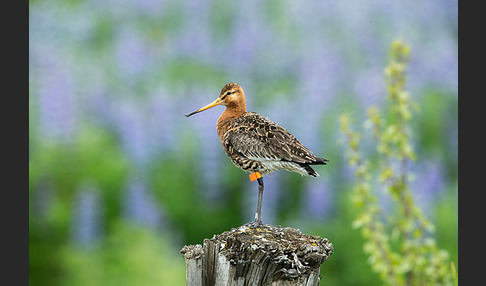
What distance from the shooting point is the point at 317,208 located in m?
5.56

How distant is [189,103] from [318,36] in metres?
1.73

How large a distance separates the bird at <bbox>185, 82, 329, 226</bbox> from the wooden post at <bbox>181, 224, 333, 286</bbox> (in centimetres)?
36

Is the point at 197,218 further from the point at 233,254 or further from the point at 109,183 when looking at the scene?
the point at 233,254

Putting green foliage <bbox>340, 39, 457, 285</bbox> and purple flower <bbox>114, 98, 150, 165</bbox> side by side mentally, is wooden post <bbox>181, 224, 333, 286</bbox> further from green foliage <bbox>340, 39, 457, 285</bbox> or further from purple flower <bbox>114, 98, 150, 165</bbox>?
purple flower <bbox>114, 98, 150, 165</bbox>

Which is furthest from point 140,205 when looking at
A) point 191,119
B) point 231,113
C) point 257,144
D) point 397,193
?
point 397,193

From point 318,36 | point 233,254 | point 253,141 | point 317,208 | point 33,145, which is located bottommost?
point 233,254

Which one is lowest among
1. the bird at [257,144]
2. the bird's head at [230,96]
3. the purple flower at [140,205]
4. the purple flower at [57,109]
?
the bird at [257,144]

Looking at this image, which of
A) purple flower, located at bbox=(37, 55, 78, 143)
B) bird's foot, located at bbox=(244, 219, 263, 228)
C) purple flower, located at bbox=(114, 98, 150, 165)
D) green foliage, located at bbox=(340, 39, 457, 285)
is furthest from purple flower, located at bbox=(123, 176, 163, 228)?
green foliage, located at bbox=(340, 39, 457, 285)

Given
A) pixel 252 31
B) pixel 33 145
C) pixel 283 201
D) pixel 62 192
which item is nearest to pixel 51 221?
pixel 62 192

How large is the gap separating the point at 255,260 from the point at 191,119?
3.55 m

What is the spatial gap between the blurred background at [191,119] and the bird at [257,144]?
1.51 m

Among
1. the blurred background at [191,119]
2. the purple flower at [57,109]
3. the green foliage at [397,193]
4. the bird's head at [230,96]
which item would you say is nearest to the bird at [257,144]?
the bird's head at [230,96]

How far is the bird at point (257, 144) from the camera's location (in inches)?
136

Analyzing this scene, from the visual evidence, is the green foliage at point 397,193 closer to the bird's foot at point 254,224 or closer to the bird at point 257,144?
the bird at point 257,144
